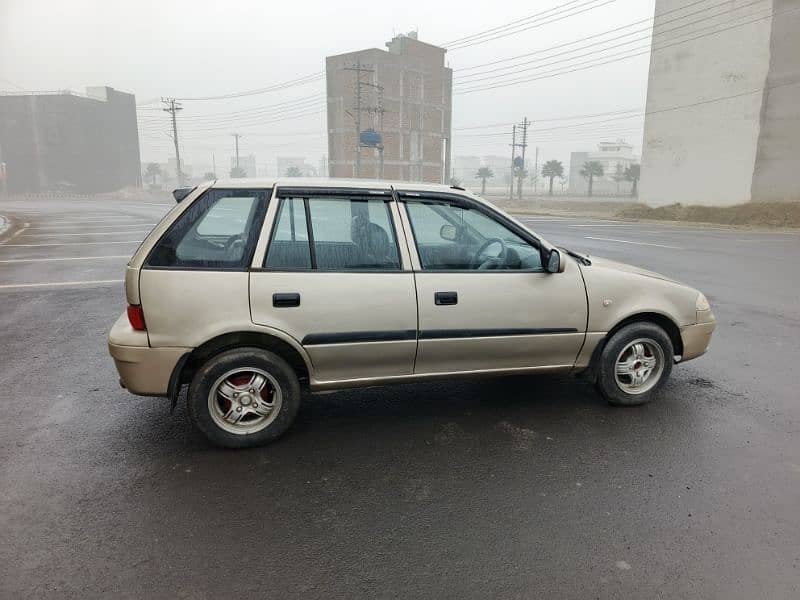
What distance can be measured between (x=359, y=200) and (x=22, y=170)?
4384 inches

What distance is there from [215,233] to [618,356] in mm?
3103

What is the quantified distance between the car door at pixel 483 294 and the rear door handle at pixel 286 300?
0.82m

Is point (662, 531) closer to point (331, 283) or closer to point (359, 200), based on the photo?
point (331, 283)

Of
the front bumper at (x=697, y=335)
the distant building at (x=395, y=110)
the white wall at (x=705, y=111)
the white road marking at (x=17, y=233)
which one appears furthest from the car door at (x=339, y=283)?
the distant building at (x=395, y=110)

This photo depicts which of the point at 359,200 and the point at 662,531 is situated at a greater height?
the point at 359,200

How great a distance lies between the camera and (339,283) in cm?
372

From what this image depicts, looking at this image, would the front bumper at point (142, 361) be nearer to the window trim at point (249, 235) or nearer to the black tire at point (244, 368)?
the black tire at point (244, 368)

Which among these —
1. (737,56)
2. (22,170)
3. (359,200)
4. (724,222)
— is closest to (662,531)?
(359,200)

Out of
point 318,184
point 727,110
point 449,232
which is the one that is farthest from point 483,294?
point 727,110

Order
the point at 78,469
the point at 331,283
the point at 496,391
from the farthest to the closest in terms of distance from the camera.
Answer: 1. the point at 496,391
2. the point at 331,283
3. the point at 78,469

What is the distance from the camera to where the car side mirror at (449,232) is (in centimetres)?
406

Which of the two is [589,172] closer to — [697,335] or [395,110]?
[395,110]

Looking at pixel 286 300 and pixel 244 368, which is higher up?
pixel 286 300

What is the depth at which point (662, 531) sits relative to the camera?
113 inches
